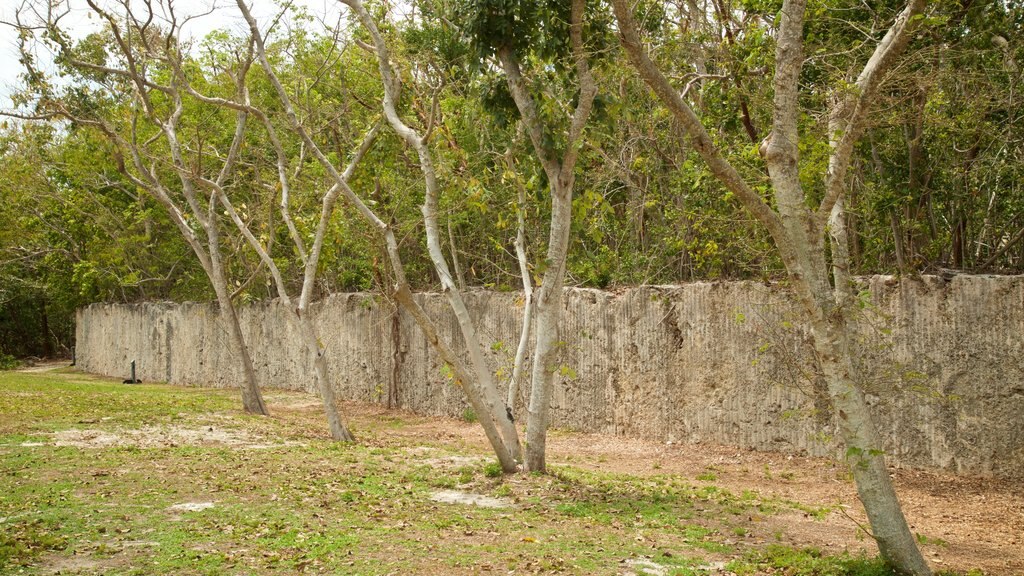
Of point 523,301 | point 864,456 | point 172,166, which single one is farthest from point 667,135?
point 864,456

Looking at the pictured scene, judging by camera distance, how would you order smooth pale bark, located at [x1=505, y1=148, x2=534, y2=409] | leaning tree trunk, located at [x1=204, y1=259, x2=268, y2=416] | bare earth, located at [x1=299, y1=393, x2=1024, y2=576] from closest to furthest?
1. bare earth, located at [x1=299, y1=393, x2=1024, y2=576]
2. smooth pale bark, located at [x1=505, y1=148, x2=534, y2=409]
3. leaning tree trunk, located at [x1=204, y1=259, x2=268, y2=416]

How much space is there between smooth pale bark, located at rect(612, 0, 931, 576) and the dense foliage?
1.55 metres

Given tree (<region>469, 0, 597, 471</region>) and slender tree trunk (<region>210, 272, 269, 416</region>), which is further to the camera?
slender tree trunk (<region>210, 272, 269, 416</region>)

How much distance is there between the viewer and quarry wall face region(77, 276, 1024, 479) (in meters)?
9.54

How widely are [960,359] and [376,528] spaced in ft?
21.5

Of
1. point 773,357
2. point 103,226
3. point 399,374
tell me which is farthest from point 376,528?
point 103,226

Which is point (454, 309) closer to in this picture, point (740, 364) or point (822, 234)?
point (740, 364)

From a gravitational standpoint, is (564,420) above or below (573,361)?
below

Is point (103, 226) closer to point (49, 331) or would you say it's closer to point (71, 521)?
point (49, 331)

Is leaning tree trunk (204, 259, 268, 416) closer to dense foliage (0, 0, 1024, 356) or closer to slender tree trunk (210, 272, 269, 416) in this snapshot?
slender tree trunk (210, 272, 269, 416)

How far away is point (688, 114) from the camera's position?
6438 millimetres

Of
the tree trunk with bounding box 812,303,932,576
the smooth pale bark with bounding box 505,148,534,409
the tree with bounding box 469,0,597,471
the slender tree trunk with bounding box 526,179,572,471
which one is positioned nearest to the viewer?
the tree trunk with bounding box 812,303,932,576

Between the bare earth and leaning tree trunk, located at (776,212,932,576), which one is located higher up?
leaning tree trunk, located at (776,212,932,576)

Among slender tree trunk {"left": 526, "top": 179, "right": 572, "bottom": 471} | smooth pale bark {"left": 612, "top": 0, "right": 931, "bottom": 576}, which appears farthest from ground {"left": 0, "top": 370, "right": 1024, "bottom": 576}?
slender tree trunk {"left": 526, "top": 179, "right": 572, "bottom": 471}
